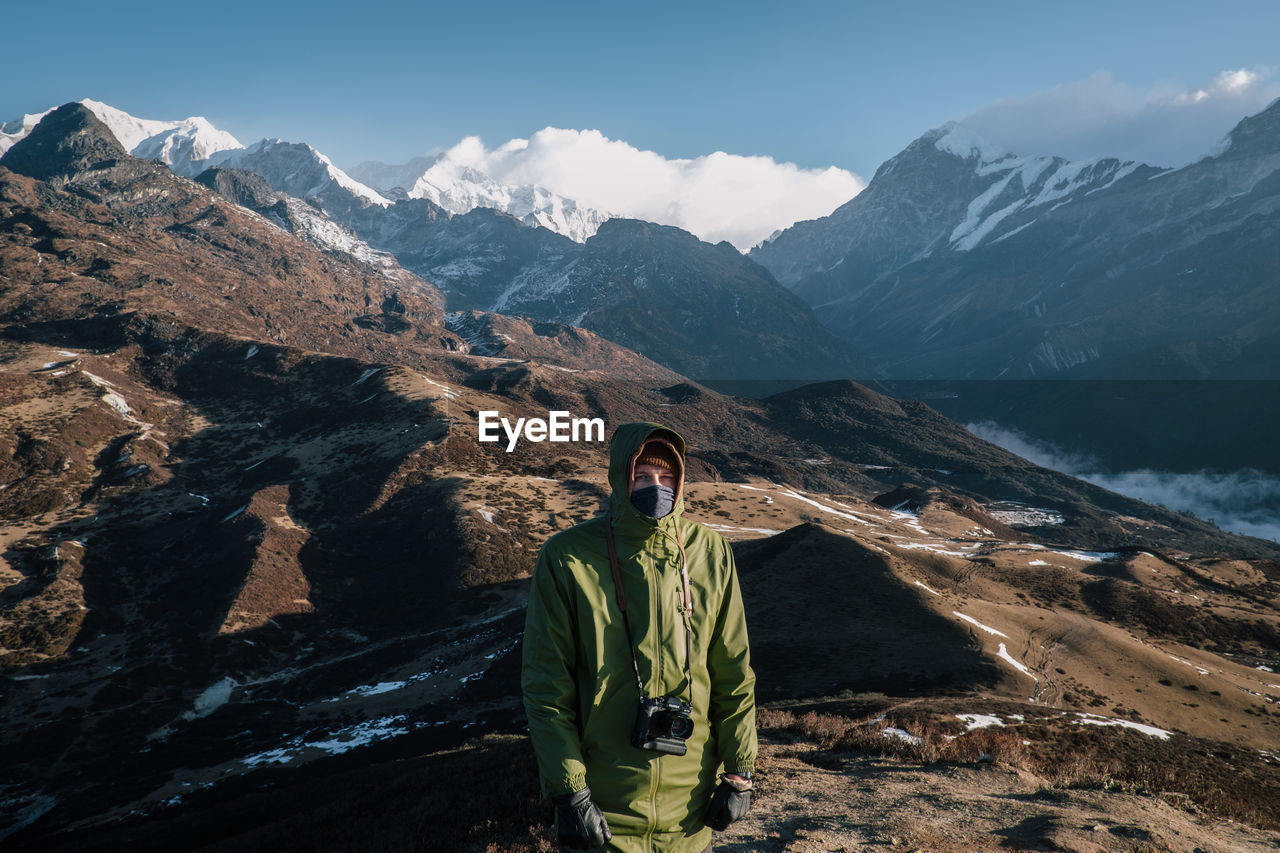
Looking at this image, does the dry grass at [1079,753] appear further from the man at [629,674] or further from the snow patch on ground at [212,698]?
the snow patch on ground at [212,698]

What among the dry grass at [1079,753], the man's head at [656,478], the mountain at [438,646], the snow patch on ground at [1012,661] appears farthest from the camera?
the snow patch on ground at [1012,661]

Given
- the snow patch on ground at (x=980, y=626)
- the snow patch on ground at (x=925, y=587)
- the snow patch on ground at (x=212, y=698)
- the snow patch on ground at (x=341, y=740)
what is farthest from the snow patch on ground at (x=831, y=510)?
the snow patch on ground at (x=212, y=698)

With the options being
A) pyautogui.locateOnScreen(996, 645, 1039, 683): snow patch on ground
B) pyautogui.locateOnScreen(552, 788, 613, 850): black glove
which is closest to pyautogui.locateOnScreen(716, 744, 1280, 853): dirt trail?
pyautogui.locateOnScreen(552, 788, 613, 850): black glove

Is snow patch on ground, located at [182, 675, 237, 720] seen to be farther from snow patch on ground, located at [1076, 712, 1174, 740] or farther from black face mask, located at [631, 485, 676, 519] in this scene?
black face mask, located at [631, 485, 676, 519]

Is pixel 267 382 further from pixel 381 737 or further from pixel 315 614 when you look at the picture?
pixel 381 737

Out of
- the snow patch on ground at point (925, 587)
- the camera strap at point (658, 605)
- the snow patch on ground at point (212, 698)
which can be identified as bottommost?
the snow patch on ground at point (212, 698)

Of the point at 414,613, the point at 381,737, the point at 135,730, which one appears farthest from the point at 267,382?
the point at 381,737

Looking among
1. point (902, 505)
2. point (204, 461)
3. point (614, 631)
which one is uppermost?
point (614, 631)
